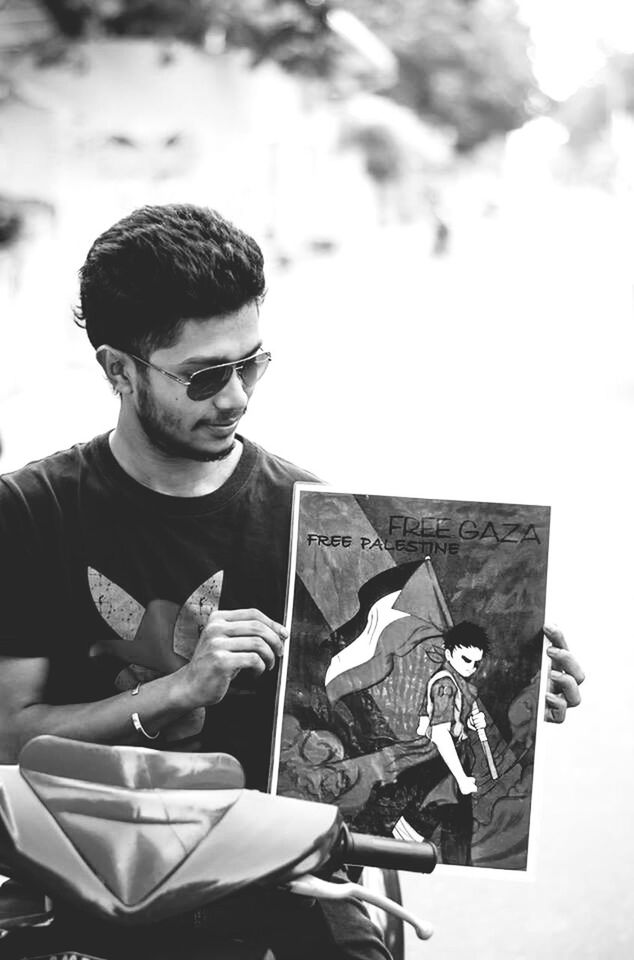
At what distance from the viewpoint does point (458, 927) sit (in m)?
3.10

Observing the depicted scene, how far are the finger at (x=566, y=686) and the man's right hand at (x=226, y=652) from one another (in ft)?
1.35

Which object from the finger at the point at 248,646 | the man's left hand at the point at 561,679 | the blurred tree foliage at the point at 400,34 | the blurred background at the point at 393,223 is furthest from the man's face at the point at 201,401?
the blurred tree foliage at the point at 400,34

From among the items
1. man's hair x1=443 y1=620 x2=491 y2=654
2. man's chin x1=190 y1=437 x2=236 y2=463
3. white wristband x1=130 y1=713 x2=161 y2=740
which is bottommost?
white wristband x1=130 y1=713 x2=161 y2=740

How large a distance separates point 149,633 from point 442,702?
466mm

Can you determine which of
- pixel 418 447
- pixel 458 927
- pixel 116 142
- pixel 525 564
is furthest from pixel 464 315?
pixel 525 564

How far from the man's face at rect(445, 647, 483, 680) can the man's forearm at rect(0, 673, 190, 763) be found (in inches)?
14.6

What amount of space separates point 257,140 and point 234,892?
106 inches

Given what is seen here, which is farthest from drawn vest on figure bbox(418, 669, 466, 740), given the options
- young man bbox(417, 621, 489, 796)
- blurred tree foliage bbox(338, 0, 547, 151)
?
blurred tree foliage bbox(338, 0, 547, 151)

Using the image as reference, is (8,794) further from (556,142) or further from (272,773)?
(556,142)

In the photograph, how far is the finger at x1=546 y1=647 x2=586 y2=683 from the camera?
1686 mm

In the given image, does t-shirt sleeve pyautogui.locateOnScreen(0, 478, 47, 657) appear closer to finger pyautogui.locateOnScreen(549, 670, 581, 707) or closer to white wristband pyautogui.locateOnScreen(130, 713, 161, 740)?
white wristband pyautogui.locateOnScreen(130, 713, 161, 740)

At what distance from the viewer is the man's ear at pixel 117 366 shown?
1881mm

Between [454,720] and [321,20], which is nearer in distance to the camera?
[454,720]

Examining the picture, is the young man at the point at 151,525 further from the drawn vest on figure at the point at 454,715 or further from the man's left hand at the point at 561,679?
the drawn vest on figure at the point at 454,715
